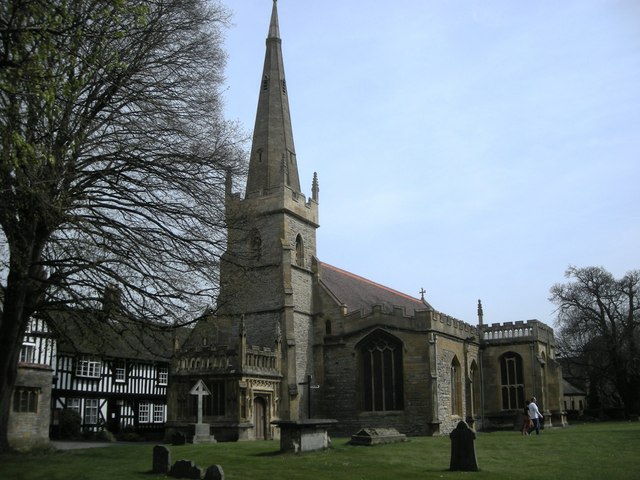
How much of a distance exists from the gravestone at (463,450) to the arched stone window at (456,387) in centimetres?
2001

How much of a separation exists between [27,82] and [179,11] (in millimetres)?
5201

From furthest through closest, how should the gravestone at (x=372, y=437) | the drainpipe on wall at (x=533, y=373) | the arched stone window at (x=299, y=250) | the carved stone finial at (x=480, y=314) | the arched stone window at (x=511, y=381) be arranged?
1. the carved stone finial at (x=480, y=314)
2. the arched stone window at (x=511, y=381)
3. the drainpipe on wall at (x=533, y=373)
4. the arched stone window at (x=299, y=250)
5. the gravestone at (x=372, y=437)

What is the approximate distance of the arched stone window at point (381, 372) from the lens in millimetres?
32250

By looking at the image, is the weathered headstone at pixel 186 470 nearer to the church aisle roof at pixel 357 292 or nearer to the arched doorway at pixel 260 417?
the arched doorway at pixel 260 417

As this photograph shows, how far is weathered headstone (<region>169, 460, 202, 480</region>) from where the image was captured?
45.5 feet

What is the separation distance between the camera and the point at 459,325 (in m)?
36.5

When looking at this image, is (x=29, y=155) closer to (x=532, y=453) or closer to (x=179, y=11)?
(x=179, y=11)

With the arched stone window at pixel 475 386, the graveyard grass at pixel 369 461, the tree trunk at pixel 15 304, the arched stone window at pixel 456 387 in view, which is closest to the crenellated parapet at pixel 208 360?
the graveyard grass at pixel 369 461

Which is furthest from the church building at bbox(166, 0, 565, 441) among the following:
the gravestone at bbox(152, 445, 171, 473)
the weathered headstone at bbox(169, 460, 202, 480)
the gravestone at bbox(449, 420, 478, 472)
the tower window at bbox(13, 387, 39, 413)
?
the gravestone at bbox(449, 420, 478, 472)

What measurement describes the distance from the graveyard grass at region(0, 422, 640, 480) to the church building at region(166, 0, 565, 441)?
8503 mm

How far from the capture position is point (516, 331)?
1575 inches

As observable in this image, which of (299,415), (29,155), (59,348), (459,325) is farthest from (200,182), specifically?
(459,325)

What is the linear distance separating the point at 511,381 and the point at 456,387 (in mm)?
5615

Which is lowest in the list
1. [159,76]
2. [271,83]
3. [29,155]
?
[29,155]
